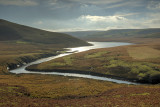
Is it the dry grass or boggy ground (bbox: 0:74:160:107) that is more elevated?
the dry grass

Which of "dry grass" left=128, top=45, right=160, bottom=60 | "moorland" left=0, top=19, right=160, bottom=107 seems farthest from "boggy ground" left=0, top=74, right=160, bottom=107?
"dry grass" left=128, top=45, right=160, bottom=60

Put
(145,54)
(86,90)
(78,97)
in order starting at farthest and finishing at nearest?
1. (145,54)
2. (86,90)
3. (78,97)

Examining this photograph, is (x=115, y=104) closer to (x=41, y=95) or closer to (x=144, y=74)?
(x=41, y=95)

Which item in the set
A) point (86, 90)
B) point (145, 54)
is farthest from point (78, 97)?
point (145, 54)

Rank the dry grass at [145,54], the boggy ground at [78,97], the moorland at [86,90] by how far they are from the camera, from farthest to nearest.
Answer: the dry grass at [145,54], the moorland at [86,90], the boggy ground at [78,97]

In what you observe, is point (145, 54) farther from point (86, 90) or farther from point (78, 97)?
point (78, 97)

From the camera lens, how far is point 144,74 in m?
70.8

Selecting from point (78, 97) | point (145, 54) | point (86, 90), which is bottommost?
point (78, 97)

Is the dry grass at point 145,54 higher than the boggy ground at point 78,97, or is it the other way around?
the dry grass at point 145,54

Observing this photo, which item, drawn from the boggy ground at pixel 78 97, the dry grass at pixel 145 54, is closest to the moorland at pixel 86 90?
the boggy ground at pixel 78 97

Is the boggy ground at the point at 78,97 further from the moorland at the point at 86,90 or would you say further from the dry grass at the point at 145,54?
the dry grass at the point at 145,54

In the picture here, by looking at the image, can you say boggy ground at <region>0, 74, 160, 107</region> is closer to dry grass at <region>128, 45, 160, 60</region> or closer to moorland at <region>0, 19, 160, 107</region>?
moorland at <region>0, 19, 160, 107</region>

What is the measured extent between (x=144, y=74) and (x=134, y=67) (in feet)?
34.8

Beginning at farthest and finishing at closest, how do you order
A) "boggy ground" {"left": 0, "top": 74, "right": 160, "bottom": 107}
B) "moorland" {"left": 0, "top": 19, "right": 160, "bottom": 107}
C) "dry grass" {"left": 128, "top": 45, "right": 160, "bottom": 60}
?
"dry grass" {"left": 128, "top": 45, "right": 160, "bottom": 60} < "moorland" {"left": 0, "top": 19, "right": 160, "bottom": 107} < "boggy ground" {"left": 0, "top": 74, "right": 160, "bottom": 107}
